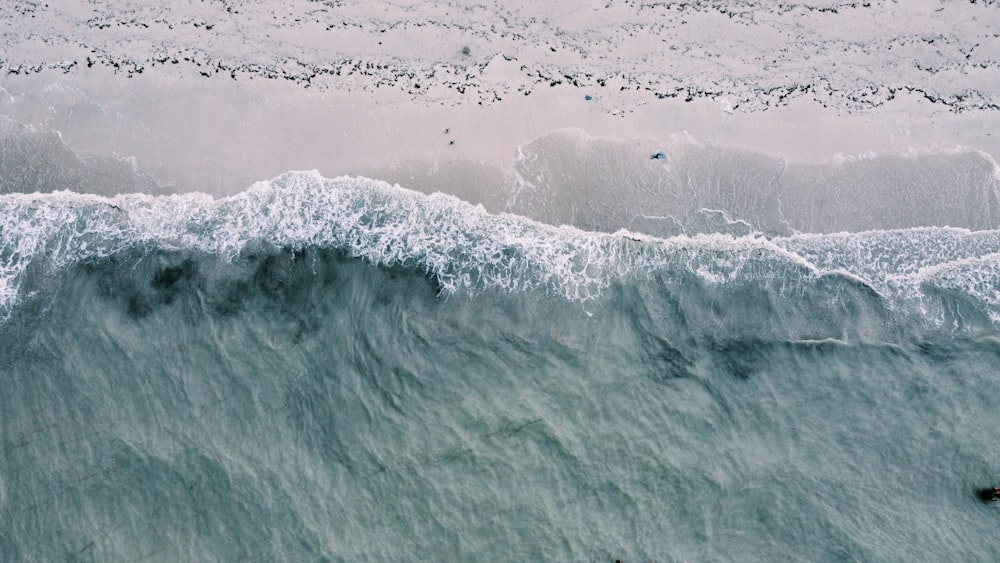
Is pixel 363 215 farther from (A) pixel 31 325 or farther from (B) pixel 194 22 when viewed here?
(A) pixel 31 325

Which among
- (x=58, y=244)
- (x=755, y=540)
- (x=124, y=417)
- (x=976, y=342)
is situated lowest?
(x=755, y=540)

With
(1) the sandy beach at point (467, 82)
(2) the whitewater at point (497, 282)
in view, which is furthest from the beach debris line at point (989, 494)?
(1) the sandy beach at point (467, 82)

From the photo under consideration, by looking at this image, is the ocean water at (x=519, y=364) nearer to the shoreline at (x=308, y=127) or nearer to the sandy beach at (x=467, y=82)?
the shoreline at (x=308, y=127)

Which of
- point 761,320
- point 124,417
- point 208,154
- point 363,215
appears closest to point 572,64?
point 363,215

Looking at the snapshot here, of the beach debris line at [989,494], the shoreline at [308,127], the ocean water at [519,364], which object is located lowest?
the beach debris line at [989,494]

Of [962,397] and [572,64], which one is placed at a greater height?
[572,64]

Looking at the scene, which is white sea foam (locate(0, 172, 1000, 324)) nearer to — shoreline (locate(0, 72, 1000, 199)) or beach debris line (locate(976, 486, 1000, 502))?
shoreline (locate(0, 72, 1000, 199))

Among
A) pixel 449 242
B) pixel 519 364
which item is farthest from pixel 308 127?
pixel 519 364

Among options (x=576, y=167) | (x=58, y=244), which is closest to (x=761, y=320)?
(x=576, y=167)

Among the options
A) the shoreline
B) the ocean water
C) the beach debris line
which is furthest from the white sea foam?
the beach debris line
